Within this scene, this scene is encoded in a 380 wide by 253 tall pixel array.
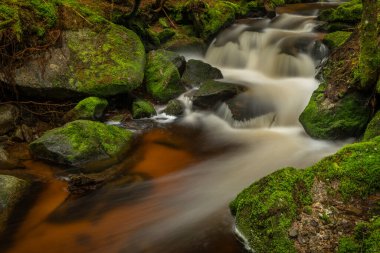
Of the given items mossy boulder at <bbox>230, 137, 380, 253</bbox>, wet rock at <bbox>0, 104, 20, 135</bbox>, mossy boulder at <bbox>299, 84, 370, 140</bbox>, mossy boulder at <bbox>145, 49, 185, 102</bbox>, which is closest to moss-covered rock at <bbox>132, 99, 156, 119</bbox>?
mossy boulder at <bbox>145, 49, 185, 102</bbox>

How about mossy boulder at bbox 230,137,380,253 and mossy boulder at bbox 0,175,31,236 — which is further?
mossy boulder at bbox 0,175,31,236

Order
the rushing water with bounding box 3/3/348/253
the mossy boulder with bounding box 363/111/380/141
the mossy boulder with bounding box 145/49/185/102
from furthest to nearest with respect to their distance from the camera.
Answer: the mossy boulder with bounding box 145/49/185/102 → the mossy boulder with bounding box 363/111/380/141 → the rushing water with bounding box 3/3/348/253

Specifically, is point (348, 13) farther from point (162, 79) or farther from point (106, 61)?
point (106, 61)

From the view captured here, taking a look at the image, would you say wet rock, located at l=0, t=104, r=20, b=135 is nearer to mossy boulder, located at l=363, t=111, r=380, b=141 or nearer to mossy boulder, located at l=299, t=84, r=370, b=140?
mossy boulder, located at l=299, t=84, r=370, b=140

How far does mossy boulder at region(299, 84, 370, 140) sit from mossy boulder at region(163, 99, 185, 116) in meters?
2.80

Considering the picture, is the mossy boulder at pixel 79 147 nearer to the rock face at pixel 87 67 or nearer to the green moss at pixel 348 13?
the rock face at pixel 87 67

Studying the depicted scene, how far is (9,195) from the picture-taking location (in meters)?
4.98

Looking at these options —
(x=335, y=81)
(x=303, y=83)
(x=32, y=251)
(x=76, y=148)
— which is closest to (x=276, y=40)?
(x=303, y=83)

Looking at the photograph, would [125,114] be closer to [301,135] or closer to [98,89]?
[98,89]

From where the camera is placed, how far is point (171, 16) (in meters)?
11.9

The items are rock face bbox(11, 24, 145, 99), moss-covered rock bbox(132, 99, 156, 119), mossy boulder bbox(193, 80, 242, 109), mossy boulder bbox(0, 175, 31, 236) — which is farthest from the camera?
mossy boulder bbox(193, 80, 242, 109)

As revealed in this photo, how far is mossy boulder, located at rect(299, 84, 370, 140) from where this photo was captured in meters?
6.25

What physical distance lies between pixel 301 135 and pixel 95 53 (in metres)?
4.72

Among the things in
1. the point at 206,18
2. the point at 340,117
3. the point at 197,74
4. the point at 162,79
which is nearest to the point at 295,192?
the point at 340,117
